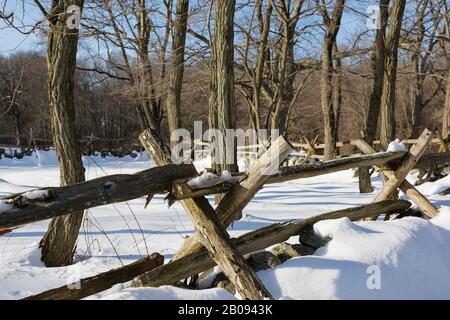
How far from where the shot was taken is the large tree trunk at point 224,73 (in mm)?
5766

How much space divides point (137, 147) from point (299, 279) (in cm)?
3595

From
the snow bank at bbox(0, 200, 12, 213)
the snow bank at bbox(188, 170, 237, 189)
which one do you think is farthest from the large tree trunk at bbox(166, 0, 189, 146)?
the snow bank at bbox(0, 200, 12, 213)

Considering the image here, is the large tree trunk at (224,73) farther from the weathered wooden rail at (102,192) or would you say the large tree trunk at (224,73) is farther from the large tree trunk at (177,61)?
the large tree trunk at (177,61)

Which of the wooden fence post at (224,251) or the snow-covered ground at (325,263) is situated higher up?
the wooden fence post at (224,251)

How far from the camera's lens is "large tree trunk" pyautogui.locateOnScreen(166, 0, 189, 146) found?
31.4ft

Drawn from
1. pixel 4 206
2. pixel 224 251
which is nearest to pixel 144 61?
pixel 224 251

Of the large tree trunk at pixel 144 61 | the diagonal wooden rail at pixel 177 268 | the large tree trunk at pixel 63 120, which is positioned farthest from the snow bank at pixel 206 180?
the large tree trunk at pixel 144 61

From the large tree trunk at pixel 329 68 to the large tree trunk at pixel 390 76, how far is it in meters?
2.28

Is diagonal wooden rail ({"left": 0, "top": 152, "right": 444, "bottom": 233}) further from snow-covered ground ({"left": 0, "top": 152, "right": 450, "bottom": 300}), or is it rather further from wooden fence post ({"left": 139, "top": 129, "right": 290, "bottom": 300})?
snow-covered ground ({"left": 0, "top": 152, "right": 450, "bottom": 300})

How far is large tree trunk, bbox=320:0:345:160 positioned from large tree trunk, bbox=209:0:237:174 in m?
5.63

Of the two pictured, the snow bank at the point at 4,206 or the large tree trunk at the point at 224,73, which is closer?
the snow bank at the point at 4,206

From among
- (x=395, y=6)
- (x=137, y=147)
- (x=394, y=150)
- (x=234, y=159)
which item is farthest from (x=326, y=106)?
(x=137, y=147)

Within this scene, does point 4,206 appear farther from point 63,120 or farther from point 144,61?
point 144,61

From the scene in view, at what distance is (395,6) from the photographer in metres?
8.30
